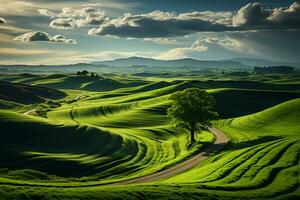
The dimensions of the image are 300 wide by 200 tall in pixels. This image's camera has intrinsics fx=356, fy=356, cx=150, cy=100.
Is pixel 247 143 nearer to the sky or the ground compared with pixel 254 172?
nearer to the ground

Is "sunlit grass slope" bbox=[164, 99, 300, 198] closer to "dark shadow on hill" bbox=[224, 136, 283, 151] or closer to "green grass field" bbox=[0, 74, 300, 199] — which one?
"dark shadow on hill" bbox=[224, 136, 283, 151]

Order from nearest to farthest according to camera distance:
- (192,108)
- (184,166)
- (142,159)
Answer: (184,166), (142,159), (192,108)

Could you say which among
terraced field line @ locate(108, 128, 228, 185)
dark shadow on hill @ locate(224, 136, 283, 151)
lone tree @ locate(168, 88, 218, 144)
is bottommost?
terraced field line @ locate(108, 128, 228, 185)

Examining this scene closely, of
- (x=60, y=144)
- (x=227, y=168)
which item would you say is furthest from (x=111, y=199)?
(x=60, y=144)

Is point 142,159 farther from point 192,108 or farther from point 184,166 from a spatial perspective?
point 192,108

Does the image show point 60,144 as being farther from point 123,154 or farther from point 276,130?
point 276,130

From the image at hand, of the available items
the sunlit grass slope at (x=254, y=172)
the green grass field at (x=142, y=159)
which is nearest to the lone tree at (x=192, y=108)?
the green grass field at (x=142, y=159)

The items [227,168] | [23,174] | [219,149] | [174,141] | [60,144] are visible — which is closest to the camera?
[227,168]

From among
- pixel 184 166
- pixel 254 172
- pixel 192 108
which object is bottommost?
pixel 184 166

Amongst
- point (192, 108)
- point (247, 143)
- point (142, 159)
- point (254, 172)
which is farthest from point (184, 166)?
point (192, 108)

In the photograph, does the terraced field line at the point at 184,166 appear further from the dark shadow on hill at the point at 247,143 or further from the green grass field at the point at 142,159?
the dark shadow on hill at the point at 247,143

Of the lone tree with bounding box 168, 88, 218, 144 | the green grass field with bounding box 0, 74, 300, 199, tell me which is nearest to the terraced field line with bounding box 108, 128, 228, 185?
the green grass field with bounding box 0, 74, 300, 199
